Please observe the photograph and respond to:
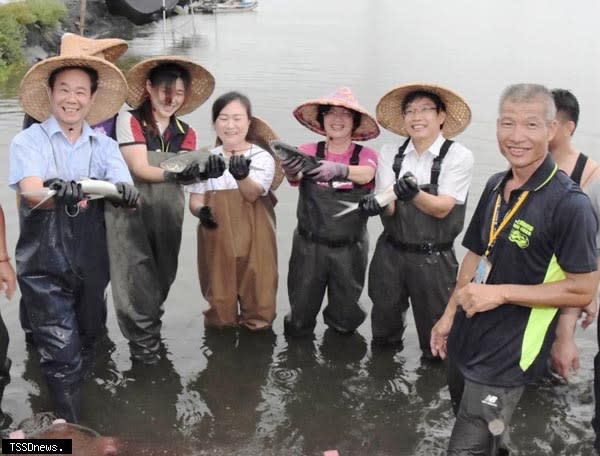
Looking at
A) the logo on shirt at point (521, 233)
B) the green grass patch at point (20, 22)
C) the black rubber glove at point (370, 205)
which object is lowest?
the black rubber glove at point (370, 205)

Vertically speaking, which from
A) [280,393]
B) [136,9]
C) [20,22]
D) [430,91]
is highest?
[136,9]

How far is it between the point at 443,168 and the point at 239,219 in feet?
5.60

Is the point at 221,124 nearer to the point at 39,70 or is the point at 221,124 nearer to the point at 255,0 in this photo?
the point at 39,70

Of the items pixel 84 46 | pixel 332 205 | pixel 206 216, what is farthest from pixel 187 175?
pixel 84 46

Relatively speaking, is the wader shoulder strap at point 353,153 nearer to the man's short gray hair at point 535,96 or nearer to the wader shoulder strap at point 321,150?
the wader shoulder strap at point 321,150

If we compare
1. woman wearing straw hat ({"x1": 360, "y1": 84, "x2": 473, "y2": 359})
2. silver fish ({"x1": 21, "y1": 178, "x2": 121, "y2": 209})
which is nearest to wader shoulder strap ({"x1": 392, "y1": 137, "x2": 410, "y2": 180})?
woman wearing straw hat ({"x1": 360, "y1": 84, "x2": 473, "y2": 359})

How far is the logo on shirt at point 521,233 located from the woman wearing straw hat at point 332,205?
6.41 ft

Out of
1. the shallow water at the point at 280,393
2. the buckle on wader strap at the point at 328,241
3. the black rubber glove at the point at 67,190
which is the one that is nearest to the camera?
the black rubber glove at the point at 67,190

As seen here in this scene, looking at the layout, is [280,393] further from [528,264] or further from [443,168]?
[528,264]

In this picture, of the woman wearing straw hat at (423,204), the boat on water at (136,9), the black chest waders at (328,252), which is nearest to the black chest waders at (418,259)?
the woman wearing straw hat at (423,204)

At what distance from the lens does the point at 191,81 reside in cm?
548

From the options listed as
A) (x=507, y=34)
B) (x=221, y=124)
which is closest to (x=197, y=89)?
(x=221, y=124)

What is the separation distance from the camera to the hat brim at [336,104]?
16.9 feet

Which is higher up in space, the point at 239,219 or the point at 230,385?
the point at 239,219
